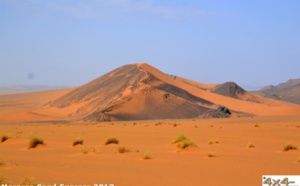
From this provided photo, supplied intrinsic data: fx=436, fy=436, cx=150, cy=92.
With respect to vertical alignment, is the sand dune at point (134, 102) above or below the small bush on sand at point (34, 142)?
above

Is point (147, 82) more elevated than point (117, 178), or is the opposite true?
point (147, 82)

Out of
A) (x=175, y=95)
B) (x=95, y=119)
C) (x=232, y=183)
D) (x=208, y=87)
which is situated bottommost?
(x=232, y=183)

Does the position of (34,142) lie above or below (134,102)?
below

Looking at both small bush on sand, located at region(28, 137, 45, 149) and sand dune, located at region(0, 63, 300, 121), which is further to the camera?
sand dune, located at region(0, 63, 300, 121)

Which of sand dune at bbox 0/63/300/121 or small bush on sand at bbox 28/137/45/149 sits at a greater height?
sand dune at bbox 0/63/300/121

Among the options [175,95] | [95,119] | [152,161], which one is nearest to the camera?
[152,161]

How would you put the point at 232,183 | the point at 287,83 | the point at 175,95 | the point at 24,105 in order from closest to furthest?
the point at 232,183, the point at 175,95, the point at 24,105, the point at 287,83

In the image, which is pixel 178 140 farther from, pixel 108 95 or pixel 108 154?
pixel 108 95

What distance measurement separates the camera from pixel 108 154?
15.1 m

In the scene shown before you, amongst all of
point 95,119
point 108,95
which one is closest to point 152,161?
point 95,119

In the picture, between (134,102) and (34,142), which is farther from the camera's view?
(134,102)

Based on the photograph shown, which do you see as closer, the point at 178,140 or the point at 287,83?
the point at 178,140

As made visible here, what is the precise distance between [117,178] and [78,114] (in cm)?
6587

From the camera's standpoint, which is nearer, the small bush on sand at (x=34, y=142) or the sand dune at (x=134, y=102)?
the small bush on sand at (x=34, y=142)
